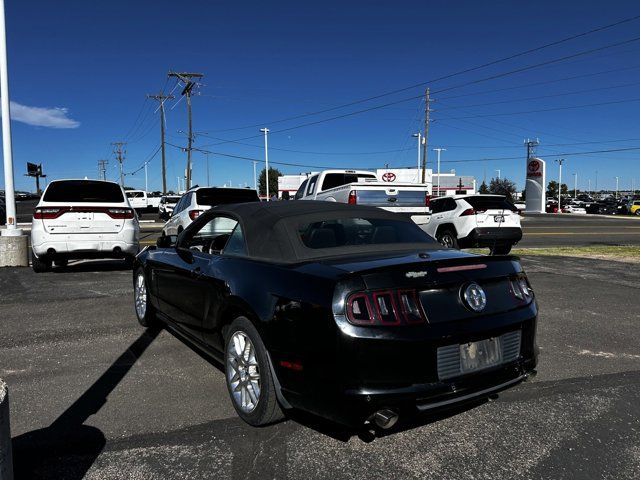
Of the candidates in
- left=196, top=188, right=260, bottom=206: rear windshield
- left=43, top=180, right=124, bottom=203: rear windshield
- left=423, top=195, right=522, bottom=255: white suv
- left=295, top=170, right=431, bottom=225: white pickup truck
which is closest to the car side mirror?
left=43, top=180, right=124, bottom=203: rear windshield

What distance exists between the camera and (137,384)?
4.02 m

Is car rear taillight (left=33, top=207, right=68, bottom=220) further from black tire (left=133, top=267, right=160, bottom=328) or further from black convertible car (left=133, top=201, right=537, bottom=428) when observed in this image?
black convertible car (left=133, top=201, right=537, bottom=428)

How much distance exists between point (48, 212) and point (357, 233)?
7163mm

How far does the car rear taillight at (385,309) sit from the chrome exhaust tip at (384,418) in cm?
46

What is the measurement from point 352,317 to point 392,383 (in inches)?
16.2

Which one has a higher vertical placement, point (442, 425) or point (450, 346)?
point (450, 346)

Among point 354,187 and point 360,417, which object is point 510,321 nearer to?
point 360,417

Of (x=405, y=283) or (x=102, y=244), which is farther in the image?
(x=102, y=244)

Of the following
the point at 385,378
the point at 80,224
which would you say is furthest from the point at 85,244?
the point at 385,378

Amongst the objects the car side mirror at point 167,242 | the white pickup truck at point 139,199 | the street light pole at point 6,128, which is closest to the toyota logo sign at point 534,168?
the white pickup truck at point 139,199

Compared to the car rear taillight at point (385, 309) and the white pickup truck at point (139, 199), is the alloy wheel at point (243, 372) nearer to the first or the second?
the car rear taillight at point (385, 309)

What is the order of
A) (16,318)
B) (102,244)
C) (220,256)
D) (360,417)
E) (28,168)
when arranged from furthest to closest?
(28,168)
(102,244)
(16,318)
(220,256)
(360,417)

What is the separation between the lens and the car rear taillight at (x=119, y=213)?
9.33 metres

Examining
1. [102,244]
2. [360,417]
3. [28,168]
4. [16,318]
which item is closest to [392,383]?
[360,417]
